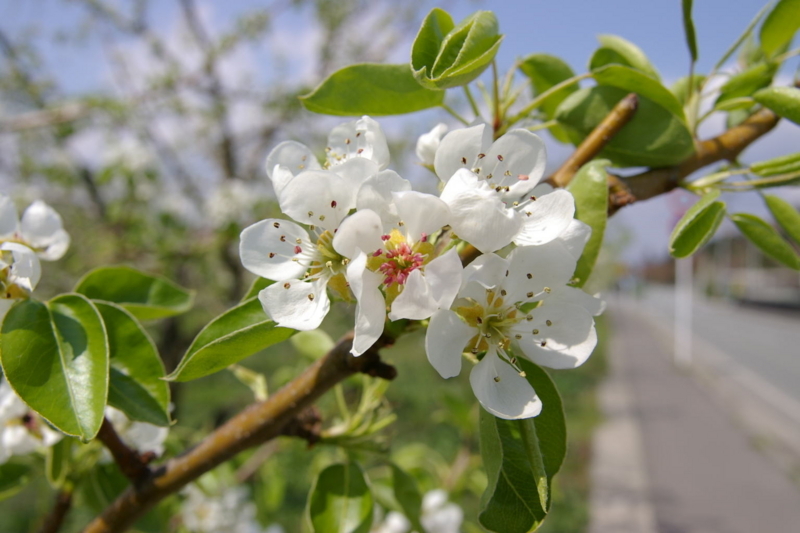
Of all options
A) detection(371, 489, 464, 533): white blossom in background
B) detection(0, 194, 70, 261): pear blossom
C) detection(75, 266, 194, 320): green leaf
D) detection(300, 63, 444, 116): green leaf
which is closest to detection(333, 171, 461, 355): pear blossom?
detection(300, 63, 444, 116): green leaf

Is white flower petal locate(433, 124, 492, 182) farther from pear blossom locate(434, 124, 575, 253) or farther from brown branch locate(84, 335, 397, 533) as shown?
brown branch locate(84, 335, 397, 533)

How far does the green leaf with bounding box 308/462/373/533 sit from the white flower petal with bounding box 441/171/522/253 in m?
0.59

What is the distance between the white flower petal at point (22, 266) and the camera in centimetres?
69

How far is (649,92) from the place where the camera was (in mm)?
765

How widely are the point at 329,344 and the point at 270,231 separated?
529mm

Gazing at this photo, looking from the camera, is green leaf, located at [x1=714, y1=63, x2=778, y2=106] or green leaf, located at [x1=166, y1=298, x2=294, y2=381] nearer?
green leaf, located at [x1=166, y1=298, x2=294, y2=381]

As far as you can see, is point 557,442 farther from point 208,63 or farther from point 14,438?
point 208,63

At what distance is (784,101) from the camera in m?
0.76

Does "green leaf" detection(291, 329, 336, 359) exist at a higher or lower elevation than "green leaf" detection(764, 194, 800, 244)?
lower

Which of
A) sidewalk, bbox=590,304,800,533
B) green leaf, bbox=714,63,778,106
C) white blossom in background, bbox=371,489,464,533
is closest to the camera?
green leaf, bbox=714,63,778,106

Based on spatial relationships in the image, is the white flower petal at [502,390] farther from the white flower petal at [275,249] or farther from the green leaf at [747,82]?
the green leaf at [747,82]

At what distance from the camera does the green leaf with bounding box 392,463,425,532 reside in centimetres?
113

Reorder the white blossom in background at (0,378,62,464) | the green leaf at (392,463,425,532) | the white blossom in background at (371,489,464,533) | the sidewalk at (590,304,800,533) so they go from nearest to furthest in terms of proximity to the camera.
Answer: the white blossom in background at (0,378,62,464), the green leaf at (392,463,425,532), the white blossom in background at (371,489,464,533), the sidewalk at (590,304,800,533)

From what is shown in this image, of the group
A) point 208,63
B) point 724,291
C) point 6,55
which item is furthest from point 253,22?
point 724,291
